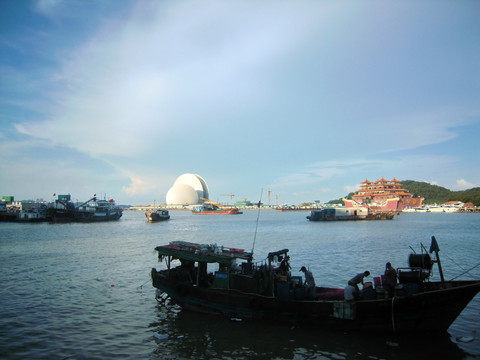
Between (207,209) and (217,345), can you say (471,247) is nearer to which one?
(217,345)

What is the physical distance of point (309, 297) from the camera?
10180 millimetres

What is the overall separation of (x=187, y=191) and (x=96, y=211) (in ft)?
338

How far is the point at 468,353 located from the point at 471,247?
77.5 ft

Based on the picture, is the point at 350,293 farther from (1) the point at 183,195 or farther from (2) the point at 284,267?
(1) the point at 183,195

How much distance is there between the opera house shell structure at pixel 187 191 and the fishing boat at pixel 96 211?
91.0 m

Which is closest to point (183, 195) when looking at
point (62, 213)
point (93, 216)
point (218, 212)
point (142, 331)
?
point (218, 212)

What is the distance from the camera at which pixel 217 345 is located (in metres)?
9.40

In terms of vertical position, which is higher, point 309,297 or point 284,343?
point 309,297

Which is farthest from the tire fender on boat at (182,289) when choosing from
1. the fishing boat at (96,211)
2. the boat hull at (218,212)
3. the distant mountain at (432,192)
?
the distant mountain at (432,192)

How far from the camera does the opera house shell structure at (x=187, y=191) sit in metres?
181

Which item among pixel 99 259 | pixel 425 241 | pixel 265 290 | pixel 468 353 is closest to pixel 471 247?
pixel 425 241

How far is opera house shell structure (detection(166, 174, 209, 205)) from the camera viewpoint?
18075 centimetres

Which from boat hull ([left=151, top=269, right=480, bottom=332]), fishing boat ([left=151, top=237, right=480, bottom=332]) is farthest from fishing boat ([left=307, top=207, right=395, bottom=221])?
boat hull ([left=151, top=269, right=480, bottom=332])

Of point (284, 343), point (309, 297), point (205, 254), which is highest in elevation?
point (205, 254)
